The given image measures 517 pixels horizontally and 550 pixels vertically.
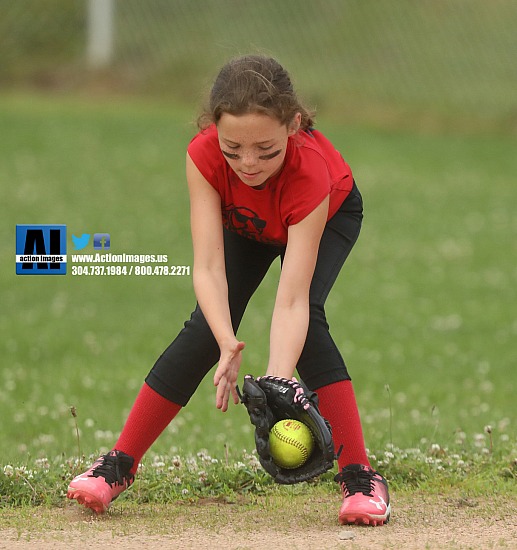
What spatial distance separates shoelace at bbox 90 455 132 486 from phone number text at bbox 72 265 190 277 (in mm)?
7405

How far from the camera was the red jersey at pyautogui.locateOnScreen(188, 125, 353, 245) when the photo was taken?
402 cm

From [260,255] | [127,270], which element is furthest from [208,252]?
[127,270]

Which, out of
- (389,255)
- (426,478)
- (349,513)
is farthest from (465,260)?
(349,513)

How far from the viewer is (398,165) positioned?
1689 cm

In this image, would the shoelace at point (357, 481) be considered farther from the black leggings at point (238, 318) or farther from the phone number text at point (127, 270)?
the phone number text at point (127, 270)

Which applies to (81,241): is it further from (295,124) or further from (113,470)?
(295,124)

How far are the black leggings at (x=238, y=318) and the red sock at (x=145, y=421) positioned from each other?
3 centimetres

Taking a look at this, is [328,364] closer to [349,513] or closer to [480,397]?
[349,513]

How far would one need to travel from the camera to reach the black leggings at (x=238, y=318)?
423 cm

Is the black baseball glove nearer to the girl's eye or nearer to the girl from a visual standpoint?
the girl

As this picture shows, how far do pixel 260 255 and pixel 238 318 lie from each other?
27cm

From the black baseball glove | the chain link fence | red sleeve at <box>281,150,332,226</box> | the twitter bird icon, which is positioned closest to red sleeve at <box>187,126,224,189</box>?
red sleeve at <box>281,150,332,226</box>

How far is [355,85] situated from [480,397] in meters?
12.3

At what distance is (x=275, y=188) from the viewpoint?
4.06 m
